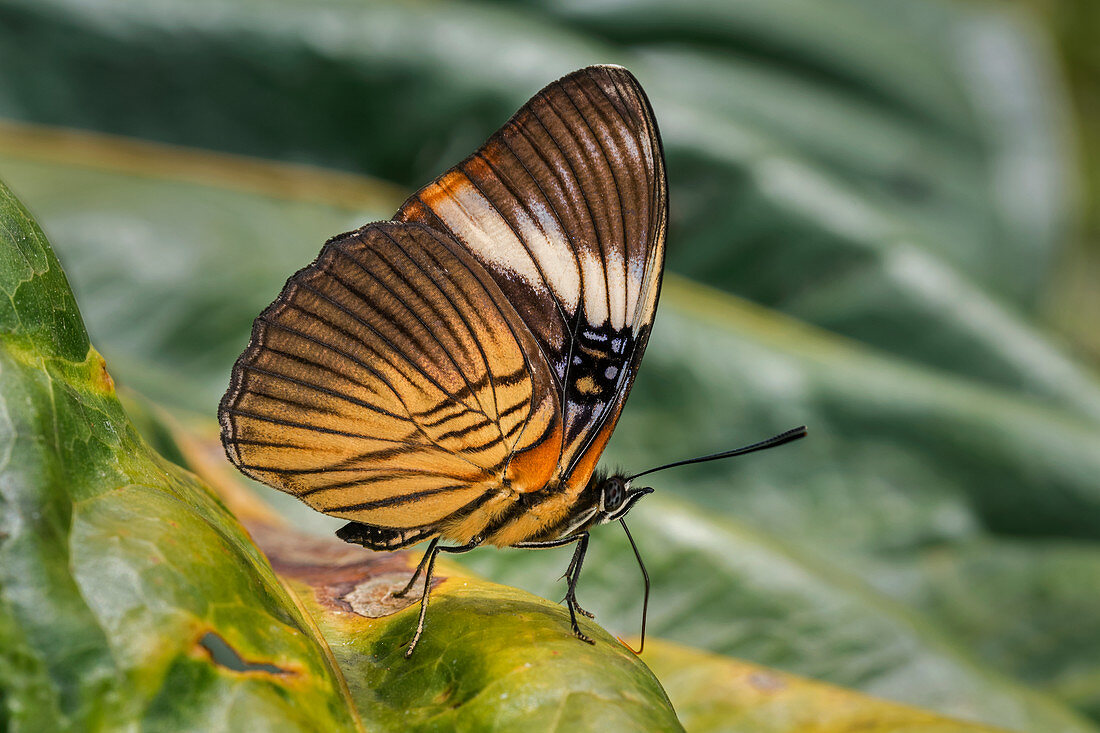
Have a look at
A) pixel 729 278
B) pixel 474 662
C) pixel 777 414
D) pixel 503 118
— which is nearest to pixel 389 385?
pixel 474 662

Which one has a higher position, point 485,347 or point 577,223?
point 577,223

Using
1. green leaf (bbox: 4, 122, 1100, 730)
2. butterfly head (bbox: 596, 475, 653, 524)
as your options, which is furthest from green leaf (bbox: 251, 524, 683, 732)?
green leaf (bbox: 4, 122, 1100, 730)

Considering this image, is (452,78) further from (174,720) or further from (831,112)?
(174,720)

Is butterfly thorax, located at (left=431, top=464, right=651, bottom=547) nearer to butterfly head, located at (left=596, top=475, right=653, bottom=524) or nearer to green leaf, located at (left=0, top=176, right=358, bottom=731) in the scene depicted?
butterfly head, located at (left=596, top=475, right=653, bottom=524)

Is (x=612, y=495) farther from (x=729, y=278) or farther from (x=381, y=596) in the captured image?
(x=729, y=278)

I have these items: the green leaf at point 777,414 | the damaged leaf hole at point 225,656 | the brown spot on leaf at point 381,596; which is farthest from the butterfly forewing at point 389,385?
the green leaf at point 777,414

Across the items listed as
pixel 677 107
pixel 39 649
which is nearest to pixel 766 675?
pixel 39 649

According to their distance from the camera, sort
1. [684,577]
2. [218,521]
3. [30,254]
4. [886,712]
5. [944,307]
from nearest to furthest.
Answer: [30,254]
[218,521]
[886,712]
[684,577]
[944,307]
